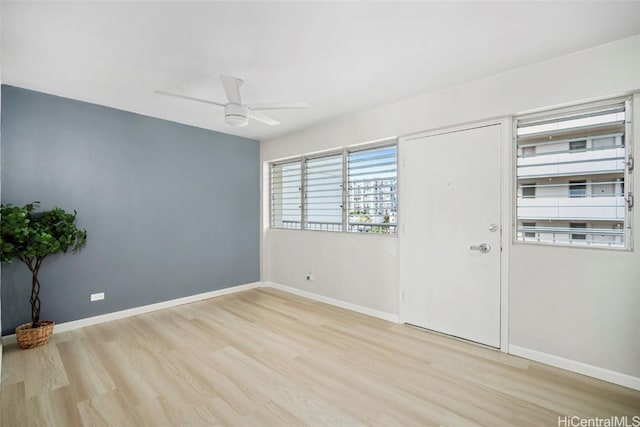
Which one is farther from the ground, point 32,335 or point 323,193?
point 323,193

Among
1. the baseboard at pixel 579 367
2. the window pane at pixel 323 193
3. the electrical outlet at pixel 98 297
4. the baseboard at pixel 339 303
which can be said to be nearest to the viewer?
the baseboard at pixel 579 367

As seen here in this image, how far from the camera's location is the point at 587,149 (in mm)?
2461

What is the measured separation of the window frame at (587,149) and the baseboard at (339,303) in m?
1.64

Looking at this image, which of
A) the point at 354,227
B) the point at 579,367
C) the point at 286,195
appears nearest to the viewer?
the point at 579,367

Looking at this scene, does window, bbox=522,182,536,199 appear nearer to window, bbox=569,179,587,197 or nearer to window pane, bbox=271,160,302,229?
window, bbox=569,179,587,197

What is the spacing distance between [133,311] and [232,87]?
312cm

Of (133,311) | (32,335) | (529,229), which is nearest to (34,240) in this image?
(32,335)

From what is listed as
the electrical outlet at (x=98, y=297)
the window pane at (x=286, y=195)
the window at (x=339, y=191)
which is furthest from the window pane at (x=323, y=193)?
the electrical outlet at (x=98, y=297)

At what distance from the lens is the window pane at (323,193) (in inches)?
170

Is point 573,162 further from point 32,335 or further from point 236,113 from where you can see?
point 32,335

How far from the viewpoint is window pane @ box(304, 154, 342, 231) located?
14.2 feet

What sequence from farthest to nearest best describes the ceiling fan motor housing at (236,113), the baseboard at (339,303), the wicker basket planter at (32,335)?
1. the baseboard at (339,303)
2. the wicker basket planter at (32,335)
3. the ceiling fan motor housing at (236,113)

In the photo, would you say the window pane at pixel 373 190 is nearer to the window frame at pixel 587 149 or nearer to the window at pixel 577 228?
the window frame at pixel 587 149

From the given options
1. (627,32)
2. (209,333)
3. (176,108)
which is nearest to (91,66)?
(176,108)
